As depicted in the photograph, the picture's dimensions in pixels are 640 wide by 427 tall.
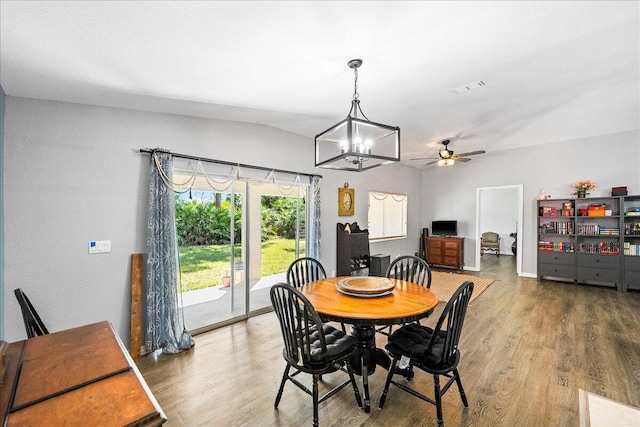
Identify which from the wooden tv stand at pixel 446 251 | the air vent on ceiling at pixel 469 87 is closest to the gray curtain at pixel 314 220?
the air vent on ceiling at pixel 469 87

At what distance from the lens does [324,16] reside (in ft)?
6.03

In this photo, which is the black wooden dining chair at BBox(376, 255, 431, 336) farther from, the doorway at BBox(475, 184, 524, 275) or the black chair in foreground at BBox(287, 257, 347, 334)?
the doorway at BBox(475, 184, 524, 275)

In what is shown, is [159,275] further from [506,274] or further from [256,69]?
[506,274]

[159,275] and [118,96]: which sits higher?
[118,96]

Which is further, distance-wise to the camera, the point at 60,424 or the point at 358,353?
the point at 358,353

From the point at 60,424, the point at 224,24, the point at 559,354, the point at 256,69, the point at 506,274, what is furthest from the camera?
the point at 506,274

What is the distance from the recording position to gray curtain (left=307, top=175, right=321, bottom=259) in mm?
4590

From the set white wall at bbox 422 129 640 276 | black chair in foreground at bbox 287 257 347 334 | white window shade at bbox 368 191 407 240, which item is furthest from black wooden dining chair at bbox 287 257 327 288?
white wall at bbox 422 129 640 276

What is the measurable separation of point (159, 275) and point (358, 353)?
87.9 inches

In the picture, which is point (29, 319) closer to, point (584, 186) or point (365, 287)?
point (365, 287)

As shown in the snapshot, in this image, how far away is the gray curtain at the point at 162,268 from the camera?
2.97 m

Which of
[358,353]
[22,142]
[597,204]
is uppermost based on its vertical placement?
[22,142]

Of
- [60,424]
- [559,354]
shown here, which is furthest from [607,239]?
[60,424]

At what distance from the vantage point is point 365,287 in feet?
8.02
